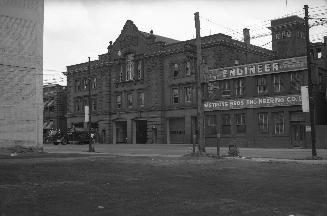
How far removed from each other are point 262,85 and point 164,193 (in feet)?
120

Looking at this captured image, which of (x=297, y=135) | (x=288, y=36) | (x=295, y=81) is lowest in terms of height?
(x=297, y=135)

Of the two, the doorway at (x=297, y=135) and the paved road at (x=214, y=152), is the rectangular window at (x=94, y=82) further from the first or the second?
the doorway at (x=297, y=135)

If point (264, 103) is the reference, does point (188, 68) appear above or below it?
above

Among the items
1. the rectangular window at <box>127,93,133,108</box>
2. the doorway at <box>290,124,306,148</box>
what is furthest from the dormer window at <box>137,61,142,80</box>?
the doorway at <box>290,124,306,148</box>

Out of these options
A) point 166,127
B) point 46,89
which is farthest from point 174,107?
point 46,89

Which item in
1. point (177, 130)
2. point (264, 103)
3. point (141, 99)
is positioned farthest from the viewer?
point (141, 99)

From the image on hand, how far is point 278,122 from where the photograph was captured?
148ft

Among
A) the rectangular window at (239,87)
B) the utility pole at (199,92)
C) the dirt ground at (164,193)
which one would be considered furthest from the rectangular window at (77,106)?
the dirt ground at (164,193)

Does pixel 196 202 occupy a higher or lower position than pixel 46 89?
lower

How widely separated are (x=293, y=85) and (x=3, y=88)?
26271 mm

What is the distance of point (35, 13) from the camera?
35938 millimetres

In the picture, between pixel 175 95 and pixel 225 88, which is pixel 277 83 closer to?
pixel 225 88

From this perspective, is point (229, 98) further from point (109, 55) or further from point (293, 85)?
point (109, 55)

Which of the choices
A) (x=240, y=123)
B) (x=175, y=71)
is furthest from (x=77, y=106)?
(x=240, y=123)
